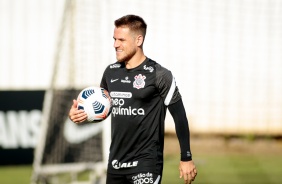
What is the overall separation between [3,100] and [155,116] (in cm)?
679

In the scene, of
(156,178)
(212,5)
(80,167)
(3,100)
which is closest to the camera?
(156,178)

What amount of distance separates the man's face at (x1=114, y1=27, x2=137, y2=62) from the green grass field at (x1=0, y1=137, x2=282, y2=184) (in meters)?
4.59

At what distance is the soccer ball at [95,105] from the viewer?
5891mm

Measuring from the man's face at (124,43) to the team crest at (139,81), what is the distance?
203 mm

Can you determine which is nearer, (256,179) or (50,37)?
(256,179)

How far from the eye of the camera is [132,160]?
5.81 metres

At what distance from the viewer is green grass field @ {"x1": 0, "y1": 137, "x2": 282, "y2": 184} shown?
414 inches

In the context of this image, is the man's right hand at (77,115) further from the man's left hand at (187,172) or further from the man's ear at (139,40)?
the man's left hand at (187,172)

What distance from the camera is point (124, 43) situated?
5879 millimetres

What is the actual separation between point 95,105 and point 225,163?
688cm

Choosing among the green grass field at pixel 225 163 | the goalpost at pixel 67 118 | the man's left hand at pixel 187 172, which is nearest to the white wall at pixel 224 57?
the green grass field at pixel 225 163

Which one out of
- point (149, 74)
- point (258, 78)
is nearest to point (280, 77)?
point (258, 78)

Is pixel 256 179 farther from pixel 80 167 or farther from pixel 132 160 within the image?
pixel 132 160

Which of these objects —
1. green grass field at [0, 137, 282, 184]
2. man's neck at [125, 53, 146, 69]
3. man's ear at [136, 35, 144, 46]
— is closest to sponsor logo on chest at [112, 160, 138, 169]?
man's neck at [125, 53, 146, 69]
